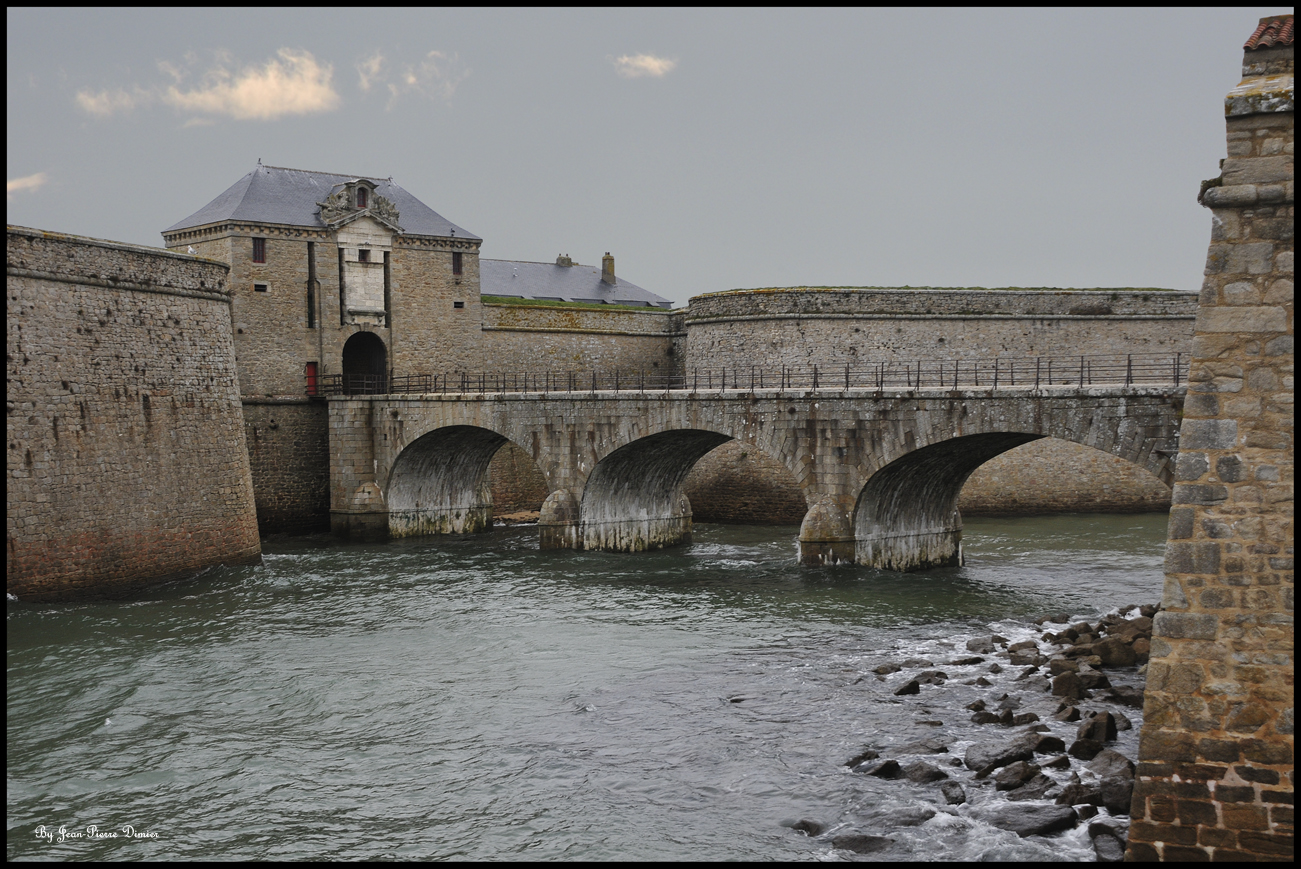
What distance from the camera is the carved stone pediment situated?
127 ft

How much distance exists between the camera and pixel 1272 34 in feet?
30.3

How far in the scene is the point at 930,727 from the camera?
15.1 metres

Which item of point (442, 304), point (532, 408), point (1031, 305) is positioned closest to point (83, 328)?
point (532, 408)

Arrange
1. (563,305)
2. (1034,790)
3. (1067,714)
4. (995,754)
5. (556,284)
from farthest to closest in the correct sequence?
(556,284), (563,305), (1067,714), (995,754), (1034,790)

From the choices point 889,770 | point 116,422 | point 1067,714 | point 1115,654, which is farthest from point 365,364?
point 889,770

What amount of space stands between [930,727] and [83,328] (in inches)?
785

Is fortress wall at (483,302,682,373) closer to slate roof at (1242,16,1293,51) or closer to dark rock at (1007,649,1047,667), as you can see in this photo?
dark rock at (1007,649,1047,667)

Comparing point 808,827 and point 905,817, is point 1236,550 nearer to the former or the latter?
point 905,817

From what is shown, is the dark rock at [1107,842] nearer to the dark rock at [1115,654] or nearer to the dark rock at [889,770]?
the dark rock at [889,770]

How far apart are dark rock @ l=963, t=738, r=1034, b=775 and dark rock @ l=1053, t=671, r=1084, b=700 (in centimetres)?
232

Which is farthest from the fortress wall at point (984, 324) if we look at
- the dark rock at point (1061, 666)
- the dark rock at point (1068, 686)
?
the dark rock at point (1068, 686)

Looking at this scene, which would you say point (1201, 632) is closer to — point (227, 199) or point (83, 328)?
point (83, 328)

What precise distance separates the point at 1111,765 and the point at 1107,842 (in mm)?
2034

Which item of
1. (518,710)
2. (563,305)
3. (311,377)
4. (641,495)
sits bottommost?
(518,710)
